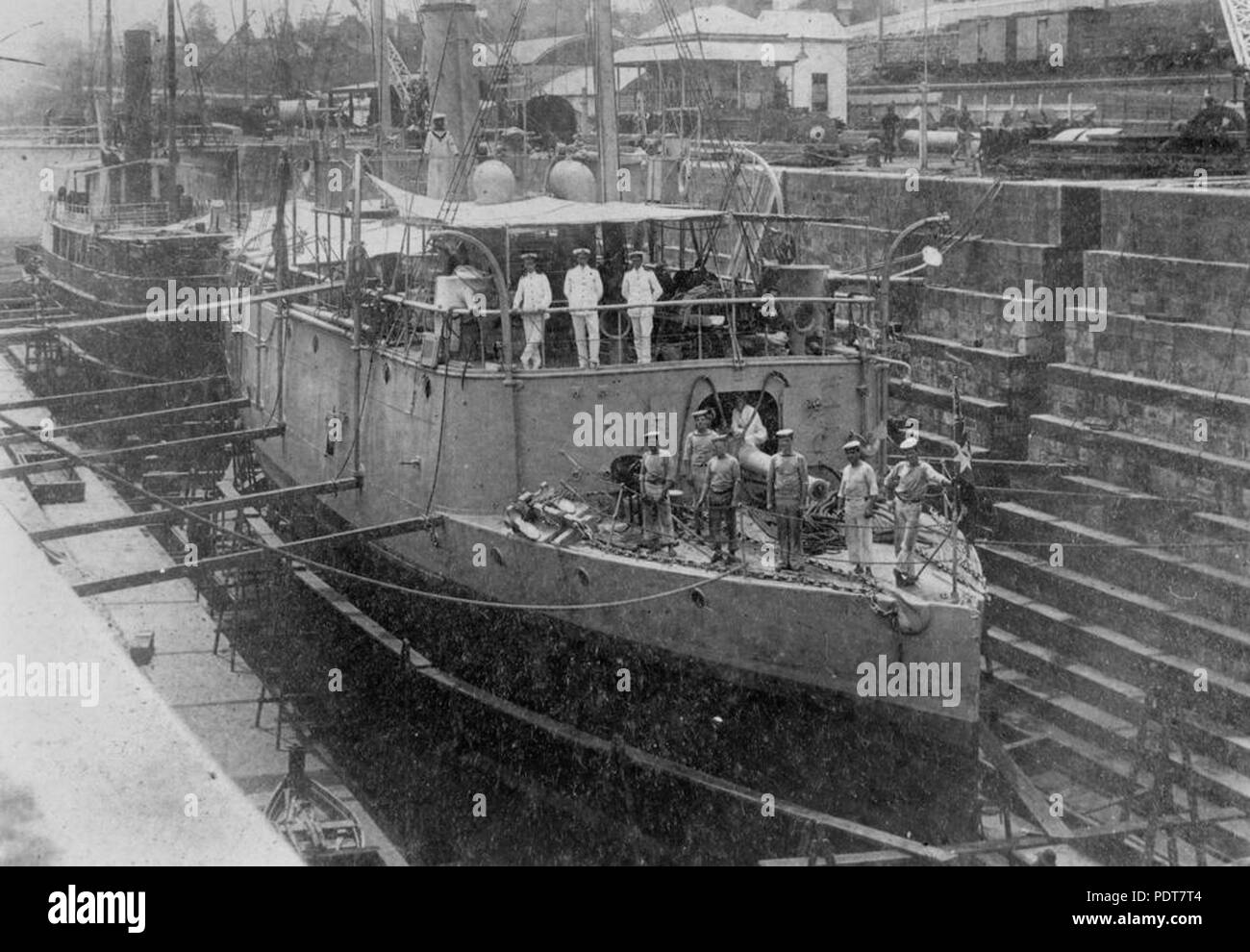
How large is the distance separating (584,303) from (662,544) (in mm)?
3143

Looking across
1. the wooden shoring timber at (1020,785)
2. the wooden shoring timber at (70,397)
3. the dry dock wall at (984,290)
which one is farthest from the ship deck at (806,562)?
the wooden shoring timber at (70,397)

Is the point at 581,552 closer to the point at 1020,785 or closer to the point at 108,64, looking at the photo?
the point at 1020,785

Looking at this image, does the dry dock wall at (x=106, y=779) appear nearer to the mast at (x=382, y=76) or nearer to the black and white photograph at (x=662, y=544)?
the black and white photograph at (x=662, y=544)

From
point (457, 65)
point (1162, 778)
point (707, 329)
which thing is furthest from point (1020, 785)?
point (457, 65)

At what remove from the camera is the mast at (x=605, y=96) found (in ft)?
47.1

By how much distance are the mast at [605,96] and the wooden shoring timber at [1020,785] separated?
774 centimetres

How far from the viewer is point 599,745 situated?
40.1 ft

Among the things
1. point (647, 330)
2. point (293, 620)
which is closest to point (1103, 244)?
point (647, 330)

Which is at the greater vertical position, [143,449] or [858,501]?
[858,501]

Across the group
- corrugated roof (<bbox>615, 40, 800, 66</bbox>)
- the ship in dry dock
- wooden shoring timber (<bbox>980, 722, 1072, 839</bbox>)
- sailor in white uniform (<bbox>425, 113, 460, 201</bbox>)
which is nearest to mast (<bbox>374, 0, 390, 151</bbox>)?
sailor in white uniform (<bbox>425, 113, 460, 201</bbox>)

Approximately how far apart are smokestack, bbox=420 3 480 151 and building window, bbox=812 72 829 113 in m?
27.7

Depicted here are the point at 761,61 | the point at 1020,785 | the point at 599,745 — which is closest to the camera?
the point at 1020,785

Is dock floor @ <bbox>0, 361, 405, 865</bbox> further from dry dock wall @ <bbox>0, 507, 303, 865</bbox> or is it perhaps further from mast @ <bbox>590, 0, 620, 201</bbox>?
mast @ <bbox>590, 0, 620, 201</bbox>

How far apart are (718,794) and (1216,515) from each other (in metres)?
7.45
